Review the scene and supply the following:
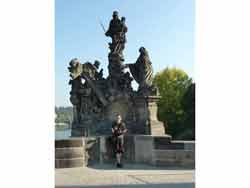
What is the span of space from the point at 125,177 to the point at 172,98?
24499 mm

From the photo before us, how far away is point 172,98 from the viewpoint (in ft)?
102

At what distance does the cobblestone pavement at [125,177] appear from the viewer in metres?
5.98

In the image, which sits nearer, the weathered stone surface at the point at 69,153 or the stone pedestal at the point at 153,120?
the weathered stone surface at the point at 69,153

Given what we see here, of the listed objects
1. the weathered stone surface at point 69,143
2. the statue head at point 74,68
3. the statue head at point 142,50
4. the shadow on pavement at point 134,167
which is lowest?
the shadow on pavement at point 134,167

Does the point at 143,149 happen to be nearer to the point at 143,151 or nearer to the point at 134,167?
the point at 143,151

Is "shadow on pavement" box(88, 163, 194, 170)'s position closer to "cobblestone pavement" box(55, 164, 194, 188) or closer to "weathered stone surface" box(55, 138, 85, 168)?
"cobblestone pavement" box(55, 164, 194, 188)

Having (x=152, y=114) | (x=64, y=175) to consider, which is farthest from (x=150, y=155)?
(x=64, y=175)

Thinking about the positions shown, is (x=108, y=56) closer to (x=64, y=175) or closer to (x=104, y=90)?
(x=104, y=90)

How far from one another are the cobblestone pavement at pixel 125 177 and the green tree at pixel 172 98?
18.5 m

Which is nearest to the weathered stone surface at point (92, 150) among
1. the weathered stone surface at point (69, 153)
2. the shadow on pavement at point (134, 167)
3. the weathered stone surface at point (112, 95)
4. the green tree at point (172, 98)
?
the shadow on pavement at point (134, 167)

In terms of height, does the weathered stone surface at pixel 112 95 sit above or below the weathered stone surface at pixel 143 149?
above

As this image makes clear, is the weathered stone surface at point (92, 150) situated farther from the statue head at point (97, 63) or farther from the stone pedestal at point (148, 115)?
the statue head at point (97, 63)

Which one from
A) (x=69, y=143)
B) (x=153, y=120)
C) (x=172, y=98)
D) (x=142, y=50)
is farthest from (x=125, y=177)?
(x=172, y=98)
